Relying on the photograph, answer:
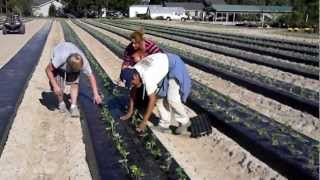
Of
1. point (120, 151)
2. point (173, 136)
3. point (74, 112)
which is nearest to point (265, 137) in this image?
point (173, 136)

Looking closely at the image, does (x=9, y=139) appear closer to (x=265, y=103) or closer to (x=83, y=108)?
(x=83, y=108)

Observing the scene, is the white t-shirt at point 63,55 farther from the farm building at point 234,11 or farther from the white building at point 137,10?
the white building at point 137,10

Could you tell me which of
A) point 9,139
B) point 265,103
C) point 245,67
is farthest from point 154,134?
point 245,67

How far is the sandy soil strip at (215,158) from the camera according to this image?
5395 millimetres

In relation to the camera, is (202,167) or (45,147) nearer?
(202,167)

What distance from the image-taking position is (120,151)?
6.02 m

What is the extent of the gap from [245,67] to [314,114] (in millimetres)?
6315

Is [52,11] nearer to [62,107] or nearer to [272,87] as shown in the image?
[272,87]

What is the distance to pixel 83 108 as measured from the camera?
27.8 feet

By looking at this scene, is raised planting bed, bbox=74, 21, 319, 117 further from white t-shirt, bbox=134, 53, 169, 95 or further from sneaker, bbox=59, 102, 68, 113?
sneaker, bbox=59, 102, 68, 113

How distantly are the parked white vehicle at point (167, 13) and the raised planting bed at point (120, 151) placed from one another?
79674 millimetres

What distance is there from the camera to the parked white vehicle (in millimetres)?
87438

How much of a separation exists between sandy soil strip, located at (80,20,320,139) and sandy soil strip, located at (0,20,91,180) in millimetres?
2884

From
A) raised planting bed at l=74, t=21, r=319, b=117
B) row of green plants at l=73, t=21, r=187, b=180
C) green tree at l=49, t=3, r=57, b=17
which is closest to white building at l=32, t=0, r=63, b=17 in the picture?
green tree at l=49, t=3, r=57, b=17
